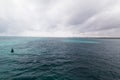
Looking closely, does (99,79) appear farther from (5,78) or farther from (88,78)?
(5,78)

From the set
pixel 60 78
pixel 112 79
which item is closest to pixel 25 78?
pixel 60 78

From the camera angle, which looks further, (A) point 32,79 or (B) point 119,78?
(B) point 119,78

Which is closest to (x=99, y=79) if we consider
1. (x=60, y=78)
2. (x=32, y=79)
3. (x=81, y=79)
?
(x=81, y=79)

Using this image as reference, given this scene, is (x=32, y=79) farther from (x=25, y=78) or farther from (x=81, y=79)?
(x=81, y=79)

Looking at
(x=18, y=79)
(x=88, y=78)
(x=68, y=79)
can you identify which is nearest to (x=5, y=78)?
(x=18, y=79)

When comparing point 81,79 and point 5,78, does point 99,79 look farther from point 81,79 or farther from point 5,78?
point 5,78

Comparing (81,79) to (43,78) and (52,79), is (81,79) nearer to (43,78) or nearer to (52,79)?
(52,79)
